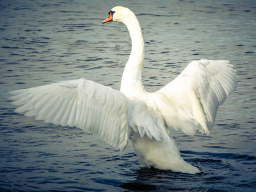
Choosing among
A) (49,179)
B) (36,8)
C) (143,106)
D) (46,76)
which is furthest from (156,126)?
(36,8)

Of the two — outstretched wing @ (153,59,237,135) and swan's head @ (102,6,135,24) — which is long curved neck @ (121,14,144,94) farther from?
outstretched wing @ (153,59,237,135)

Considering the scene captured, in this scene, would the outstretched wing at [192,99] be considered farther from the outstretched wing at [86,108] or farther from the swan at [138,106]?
the outstretched wing at [86,108]

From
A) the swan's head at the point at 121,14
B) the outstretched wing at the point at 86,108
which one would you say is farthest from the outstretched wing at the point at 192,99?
the swan's head at the point at 121,14

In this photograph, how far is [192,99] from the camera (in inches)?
258

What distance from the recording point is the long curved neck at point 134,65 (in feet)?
21.5

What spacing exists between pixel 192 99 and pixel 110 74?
17.6 ft

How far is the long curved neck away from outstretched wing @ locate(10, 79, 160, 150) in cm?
83

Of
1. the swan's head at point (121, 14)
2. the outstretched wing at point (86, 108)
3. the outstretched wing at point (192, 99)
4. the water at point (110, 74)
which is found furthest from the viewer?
the swan's head at point (121, 14)

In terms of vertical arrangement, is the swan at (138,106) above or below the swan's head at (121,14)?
below

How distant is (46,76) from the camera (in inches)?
445

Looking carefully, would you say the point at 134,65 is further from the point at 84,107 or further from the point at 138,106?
the point at 84,107

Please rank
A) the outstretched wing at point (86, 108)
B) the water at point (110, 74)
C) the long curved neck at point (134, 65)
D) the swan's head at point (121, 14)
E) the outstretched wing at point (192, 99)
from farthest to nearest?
the swan's head at point (121, 14)
the long curved neck at point (134, 65)
the outstretched wing at point (192, 99)
the water at point (110, 74)
the outstretched wing at point (86, 108)

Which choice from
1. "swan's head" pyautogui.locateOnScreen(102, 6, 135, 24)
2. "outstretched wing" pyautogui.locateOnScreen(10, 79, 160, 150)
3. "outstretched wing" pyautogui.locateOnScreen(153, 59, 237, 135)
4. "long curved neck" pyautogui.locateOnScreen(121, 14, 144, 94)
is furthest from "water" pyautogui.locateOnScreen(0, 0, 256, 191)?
"swan's head" pyautogui.locateOnScreen(102, 6, 135, 24)

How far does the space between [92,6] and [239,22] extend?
28.3 ft
